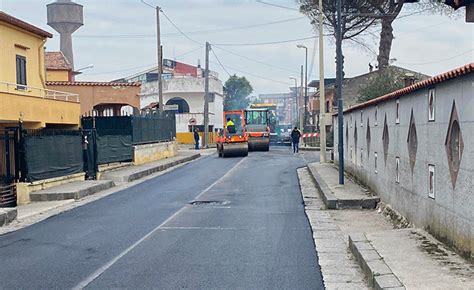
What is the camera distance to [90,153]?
2806 centimetres

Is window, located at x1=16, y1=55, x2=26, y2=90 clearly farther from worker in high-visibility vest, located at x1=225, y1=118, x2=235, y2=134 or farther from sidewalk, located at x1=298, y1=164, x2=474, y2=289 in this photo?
sidewalk, located at x1=298, y1=164, x2=474, y2=289

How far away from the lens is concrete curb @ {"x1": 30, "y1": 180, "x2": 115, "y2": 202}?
20922mm

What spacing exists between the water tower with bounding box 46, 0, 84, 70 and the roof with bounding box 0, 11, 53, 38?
198ft

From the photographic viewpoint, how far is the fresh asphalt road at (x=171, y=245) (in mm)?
9305

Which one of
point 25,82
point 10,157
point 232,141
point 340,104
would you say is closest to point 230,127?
point 232,141

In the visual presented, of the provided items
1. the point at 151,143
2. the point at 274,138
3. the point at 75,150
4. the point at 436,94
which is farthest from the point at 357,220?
the point at 274,138

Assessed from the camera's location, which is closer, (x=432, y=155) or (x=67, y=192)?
(x=432, y=155)

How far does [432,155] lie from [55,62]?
42.1 meters

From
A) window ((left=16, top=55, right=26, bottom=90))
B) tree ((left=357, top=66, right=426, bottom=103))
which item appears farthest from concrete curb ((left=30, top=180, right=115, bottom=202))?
tree ((left=357, top=66, right=426, bottom=103))

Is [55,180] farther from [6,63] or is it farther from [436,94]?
[436,94]

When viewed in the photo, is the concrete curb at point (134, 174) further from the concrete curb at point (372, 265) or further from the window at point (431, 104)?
the window at point (431, 104)

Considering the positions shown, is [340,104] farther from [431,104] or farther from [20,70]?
[20,70]

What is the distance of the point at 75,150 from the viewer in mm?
26391

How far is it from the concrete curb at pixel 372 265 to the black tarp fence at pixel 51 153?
45.1 feet
